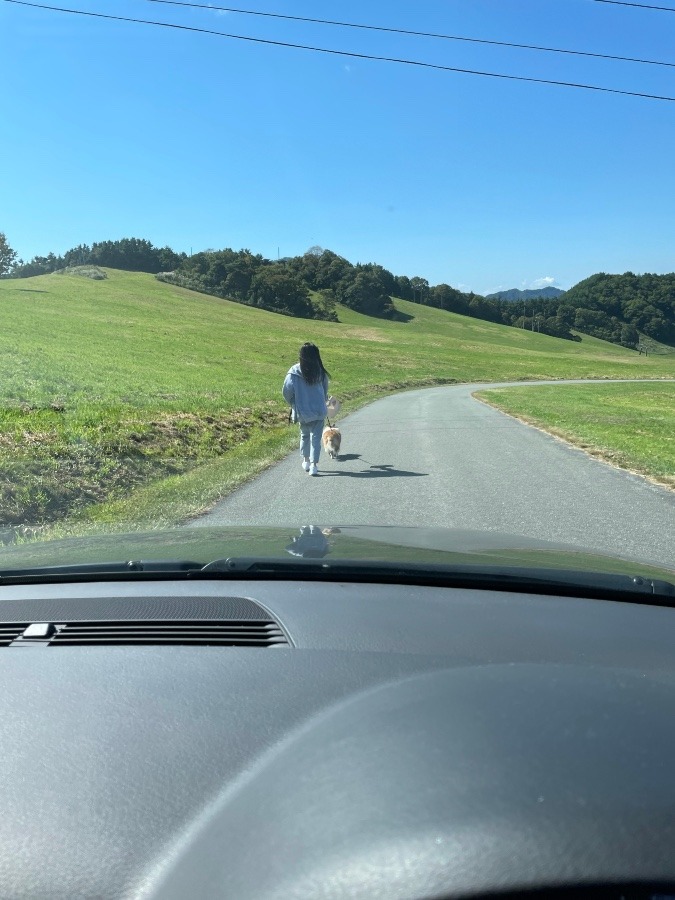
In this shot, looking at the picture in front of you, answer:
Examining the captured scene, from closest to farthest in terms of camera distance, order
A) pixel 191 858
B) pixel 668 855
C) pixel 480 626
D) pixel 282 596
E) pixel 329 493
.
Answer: pixel 668 855, pixel 191 858, pixel 480 626, pixel 282 596, pixel 329 493

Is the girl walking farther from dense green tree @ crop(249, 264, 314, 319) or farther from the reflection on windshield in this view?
dense green tree @ crop(249, 264, 314, 319)

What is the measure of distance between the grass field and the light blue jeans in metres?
1.05

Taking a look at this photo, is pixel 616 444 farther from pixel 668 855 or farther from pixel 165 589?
pixel 668 855

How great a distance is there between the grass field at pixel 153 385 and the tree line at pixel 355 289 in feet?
→ 45.1

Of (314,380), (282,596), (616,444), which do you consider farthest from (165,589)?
(616,444)

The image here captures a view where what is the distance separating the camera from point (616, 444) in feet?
57.0

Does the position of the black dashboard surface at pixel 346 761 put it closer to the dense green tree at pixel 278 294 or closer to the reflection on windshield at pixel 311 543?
the reflection on windshield at pixel 311 543

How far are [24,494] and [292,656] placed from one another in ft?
26.6

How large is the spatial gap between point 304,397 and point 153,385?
50.5 ft

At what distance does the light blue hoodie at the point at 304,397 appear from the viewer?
12.2m

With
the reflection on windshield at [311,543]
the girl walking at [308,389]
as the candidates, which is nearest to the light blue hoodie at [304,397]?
the girl walking at [308,389]

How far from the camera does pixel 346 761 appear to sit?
75.4 inches

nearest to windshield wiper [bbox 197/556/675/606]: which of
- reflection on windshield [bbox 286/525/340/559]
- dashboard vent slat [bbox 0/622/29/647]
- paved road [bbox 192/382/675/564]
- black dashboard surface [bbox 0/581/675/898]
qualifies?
reflection on windshield [bbox 286/525/340/559]

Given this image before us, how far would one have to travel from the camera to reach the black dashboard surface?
162cm
